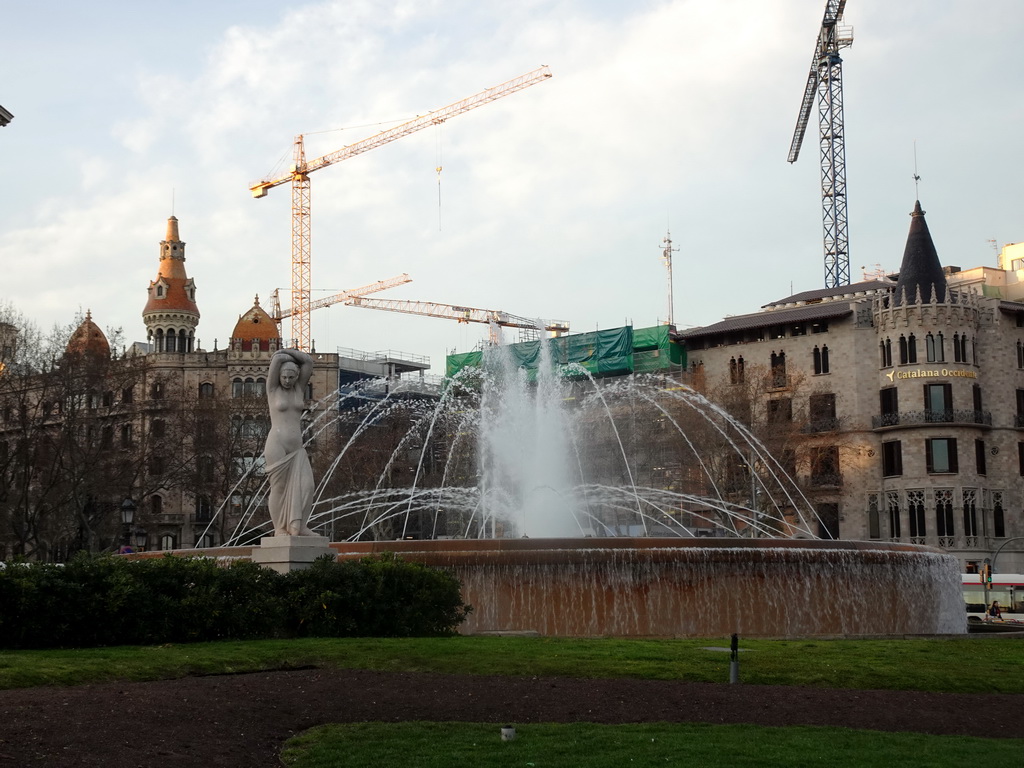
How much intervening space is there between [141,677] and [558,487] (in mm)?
24831

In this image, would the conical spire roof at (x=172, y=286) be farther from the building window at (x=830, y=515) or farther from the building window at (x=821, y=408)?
the building window at (x=830, y=515)

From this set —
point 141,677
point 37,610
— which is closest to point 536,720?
point 141,677

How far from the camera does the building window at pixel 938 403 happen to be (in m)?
71.1

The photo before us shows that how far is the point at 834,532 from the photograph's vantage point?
244 ft

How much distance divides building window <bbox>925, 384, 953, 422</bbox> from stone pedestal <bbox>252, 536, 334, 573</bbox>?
5648cm

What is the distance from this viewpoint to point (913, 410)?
71562 mm

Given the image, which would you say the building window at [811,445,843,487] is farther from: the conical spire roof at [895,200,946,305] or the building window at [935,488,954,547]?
the conical spire roof at [895,200,946,305]

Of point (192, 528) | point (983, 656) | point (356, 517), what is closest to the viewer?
point (983, 656)

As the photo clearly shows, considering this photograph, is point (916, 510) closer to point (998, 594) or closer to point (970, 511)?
point (970, 511)

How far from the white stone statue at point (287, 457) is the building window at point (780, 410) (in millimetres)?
52173

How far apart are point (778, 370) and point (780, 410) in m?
6.07

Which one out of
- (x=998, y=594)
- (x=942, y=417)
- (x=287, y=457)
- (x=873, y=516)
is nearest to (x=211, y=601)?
(x=287, y=457)

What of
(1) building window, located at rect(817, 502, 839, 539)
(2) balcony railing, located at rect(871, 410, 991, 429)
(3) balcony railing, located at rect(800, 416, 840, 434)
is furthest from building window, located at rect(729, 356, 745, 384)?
(2) balcony railing, located at rect(871, 410, 991, 429)

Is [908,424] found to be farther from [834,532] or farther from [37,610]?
[37,610]
